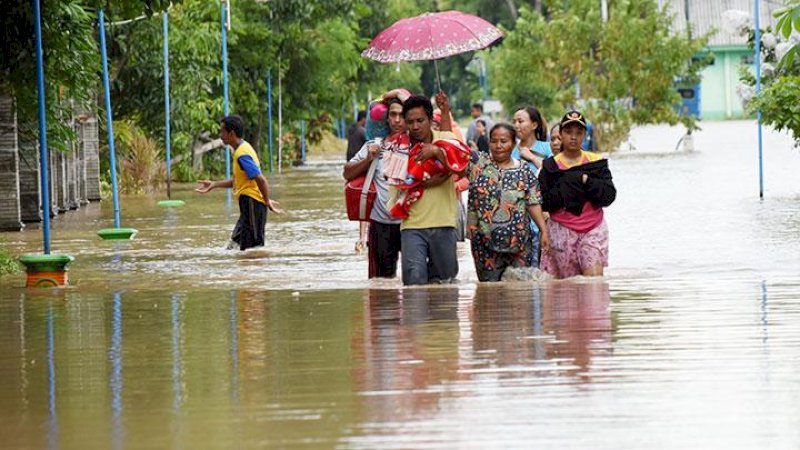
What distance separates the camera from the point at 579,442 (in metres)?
7.88

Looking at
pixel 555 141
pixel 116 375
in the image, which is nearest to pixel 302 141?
pixel 555 141

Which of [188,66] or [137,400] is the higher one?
[188,66]

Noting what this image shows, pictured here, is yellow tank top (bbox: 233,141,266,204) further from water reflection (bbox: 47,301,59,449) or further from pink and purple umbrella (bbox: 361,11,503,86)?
water reflection (bbox: 47,301,59,449)

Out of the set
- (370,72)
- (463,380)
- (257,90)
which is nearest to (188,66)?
(257,90)

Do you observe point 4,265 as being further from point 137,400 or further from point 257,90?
point 257,90

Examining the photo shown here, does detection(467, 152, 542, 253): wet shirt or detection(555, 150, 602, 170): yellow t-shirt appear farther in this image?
detection(555, 150, 602, 170): yellow t-shirt

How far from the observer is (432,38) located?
57.1ft

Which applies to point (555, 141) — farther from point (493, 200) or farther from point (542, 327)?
point (542, 327)

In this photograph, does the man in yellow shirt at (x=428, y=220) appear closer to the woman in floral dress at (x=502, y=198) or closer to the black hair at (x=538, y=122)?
the woman in floral dress at (x=502, y=198)

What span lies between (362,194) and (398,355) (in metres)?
4.71

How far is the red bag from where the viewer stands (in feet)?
50.0

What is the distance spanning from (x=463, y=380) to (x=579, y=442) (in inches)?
70.9

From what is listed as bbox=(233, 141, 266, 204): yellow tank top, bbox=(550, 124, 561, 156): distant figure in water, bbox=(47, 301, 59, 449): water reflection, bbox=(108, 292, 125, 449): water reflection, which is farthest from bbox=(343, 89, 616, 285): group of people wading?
bbox=(233, 141, 266, 204): yellow tank top

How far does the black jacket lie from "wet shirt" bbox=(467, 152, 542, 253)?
0.51 feet
